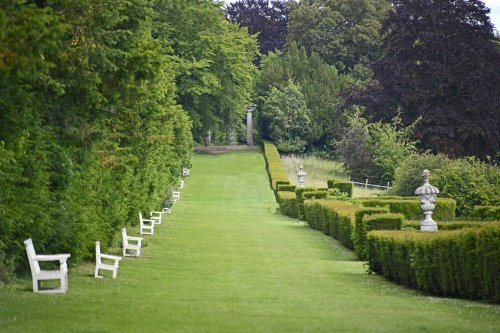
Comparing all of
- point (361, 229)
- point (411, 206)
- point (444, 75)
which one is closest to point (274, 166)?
point (444, 75)

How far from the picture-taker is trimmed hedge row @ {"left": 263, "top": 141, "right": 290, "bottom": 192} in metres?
57.3

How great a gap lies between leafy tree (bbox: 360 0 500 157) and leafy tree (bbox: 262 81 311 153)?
13144 millimetres

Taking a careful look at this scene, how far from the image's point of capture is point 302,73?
266 feet

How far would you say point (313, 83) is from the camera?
79.1 m

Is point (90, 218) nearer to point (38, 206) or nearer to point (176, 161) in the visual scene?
point (38, 206)

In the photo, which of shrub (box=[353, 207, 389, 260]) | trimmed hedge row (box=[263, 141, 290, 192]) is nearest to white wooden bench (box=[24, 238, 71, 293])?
shrub (box=[353, 207, 389, 260])

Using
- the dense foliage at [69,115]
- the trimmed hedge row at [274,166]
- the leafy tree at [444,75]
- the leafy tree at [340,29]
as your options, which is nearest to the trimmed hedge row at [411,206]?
the dense foliage at [69,115]

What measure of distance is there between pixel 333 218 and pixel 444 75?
2954cm

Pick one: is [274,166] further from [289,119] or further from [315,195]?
[315,195]

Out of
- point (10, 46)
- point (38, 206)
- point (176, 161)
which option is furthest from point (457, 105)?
point (10, 46)

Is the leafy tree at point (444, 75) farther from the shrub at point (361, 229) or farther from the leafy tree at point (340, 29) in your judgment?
the shrub at point (361, 229)

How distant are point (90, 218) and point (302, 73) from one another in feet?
203

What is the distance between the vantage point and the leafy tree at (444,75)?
189 feet

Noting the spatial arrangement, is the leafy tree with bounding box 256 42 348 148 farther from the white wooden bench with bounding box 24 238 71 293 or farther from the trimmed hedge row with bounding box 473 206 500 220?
the white wooden bench with bounding box 24 238 71 293
